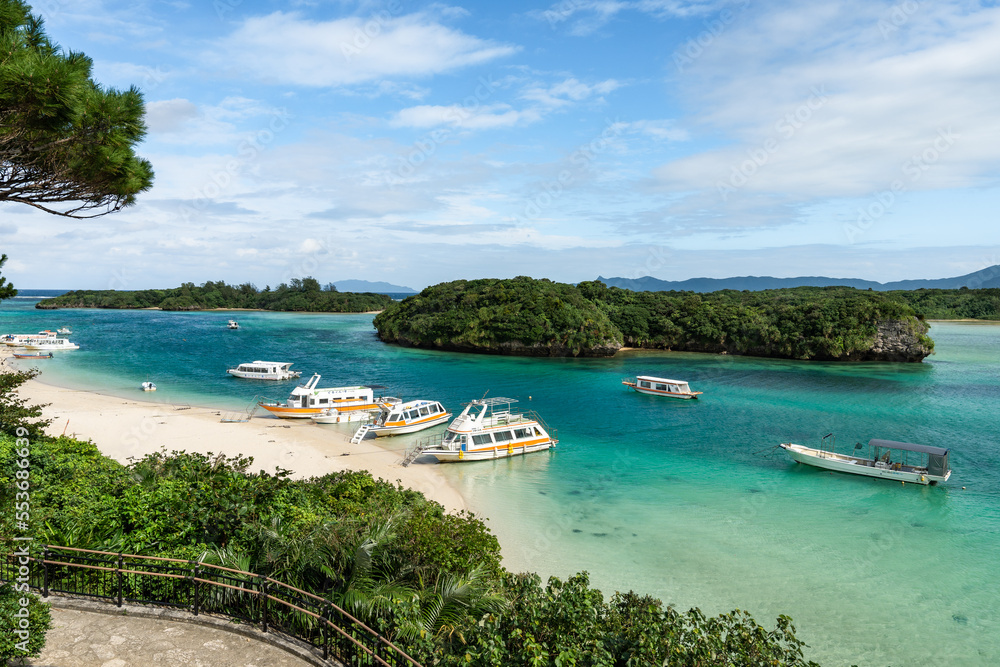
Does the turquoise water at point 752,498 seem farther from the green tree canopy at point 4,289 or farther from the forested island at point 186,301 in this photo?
the forested island at point 186,301

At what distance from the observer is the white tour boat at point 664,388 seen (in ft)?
163

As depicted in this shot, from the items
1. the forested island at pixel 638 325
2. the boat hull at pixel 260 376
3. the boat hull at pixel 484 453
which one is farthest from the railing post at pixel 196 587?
the forested island at pixel 638 325

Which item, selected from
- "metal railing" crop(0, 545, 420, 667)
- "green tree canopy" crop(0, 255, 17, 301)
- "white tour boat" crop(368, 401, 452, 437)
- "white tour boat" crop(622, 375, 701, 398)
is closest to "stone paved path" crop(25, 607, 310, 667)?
"metal railing" crop(0, 545, 420, 667)

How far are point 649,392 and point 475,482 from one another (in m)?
28.8

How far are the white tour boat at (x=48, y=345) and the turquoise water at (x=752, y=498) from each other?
457 inches

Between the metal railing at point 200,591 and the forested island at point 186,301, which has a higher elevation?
the forested island at point 186,301

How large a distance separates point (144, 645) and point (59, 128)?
8873 mm

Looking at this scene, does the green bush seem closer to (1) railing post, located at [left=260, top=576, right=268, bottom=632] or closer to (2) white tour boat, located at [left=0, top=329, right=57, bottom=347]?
(1) railing post, located at [left=260, top=576, right=268, bottom=632]

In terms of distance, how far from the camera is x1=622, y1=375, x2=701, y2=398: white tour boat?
1955 inches

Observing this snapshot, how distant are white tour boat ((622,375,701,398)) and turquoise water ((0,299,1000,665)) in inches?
58.7

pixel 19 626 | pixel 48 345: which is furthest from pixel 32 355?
pixel 19 626

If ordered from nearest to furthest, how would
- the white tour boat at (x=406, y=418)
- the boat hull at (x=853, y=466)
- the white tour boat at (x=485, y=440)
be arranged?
the boat hull at (x=853, y=466) < the white tour boat at (x=485, y=440) < the white tour boat at (x=406, y=418)

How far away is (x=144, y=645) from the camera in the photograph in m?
8.45

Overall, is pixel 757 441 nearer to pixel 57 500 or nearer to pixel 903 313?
pixel 57 500
